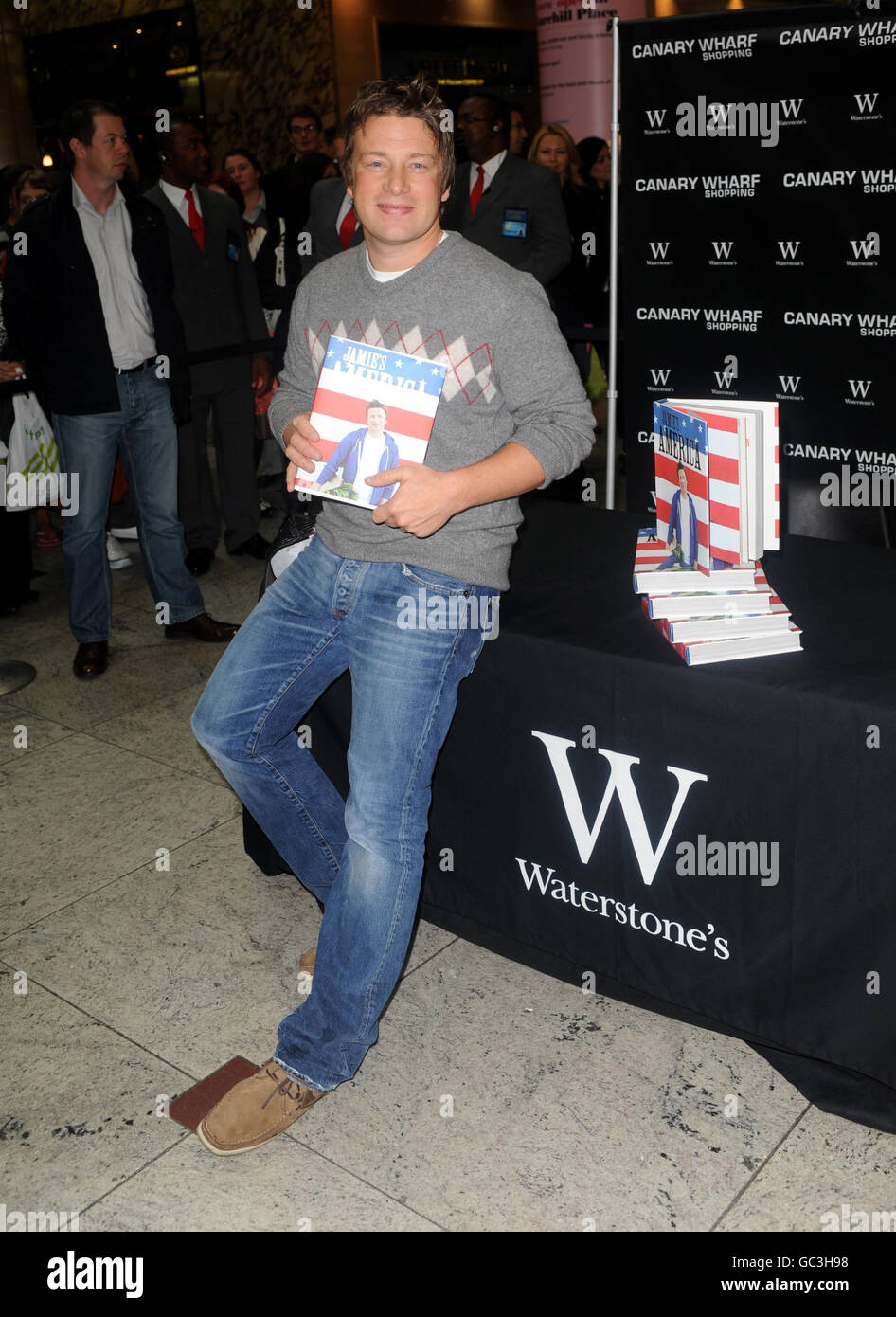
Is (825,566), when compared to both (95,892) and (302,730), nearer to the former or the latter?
(302,730)

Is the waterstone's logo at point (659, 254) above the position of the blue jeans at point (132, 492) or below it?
above

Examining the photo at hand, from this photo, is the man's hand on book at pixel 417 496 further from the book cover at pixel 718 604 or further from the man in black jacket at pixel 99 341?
the man in black jacket at pixel 99 341

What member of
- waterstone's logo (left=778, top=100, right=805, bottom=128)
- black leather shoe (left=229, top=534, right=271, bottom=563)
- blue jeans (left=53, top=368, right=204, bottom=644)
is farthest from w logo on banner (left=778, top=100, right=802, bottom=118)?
black leather shoe (left=229, top=534, right=271, bottom=563)

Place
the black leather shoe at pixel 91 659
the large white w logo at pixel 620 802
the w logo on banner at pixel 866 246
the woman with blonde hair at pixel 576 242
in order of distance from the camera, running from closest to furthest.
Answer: the large white w logo at pixel 620 802 → the w logo on banner at pixel 866 246 → the black leather shoe at pixel 91 659 → the woman with blonde hair at pixel 576 242

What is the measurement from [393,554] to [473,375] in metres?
0.32

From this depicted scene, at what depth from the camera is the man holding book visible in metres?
1.84

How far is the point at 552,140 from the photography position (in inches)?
245

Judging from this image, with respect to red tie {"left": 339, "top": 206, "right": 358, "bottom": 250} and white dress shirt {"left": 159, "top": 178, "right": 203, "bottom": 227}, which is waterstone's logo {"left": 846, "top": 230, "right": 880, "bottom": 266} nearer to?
red tie {"left": 339, "top": 206, "right": 358, "bottom": 250}

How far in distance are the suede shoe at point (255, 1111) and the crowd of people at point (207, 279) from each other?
2406 mm

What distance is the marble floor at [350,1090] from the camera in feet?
6.07

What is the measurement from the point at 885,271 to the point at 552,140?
316 cm

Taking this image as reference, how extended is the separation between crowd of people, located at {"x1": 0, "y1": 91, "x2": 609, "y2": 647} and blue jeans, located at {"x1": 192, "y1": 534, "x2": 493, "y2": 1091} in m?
2.02

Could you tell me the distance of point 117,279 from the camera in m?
3.88

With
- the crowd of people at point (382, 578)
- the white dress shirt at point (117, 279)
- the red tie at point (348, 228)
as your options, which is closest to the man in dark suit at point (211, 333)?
the red tie at point (348, 228)
